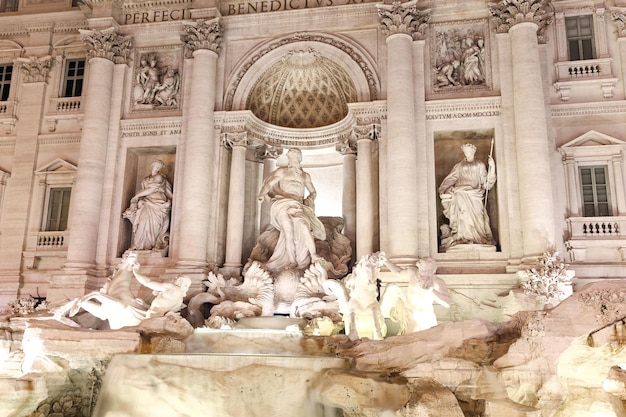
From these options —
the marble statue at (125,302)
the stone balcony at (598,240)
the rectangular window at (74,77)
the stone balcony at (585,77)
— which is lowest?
the marble statue at (125,302)

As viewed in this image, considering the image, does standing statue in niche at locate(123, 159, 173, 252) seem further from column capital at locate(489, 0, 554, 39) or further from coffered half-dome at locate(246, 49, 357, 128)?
column capital at locate(489, 0, 554, 39)

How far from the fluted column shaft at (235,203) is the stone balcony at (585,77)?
883cm

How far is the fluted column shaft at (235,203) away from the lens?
17.2 meters

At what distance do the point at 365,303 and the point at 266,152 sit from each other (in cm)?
793

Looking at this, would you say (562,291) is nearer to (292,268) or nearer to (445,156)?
(445,156)

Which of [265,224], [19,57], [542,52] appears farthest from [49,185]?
[542,52]

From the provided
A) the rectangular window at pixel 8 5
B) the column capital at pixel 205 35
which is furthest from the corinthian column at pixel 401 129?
the rectangular window at pixel 8 5

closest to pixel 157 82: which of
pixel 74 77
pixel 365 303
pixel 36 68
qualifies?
pixel 74 77

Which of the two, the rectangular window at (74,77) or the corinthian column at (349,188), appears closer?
the corinthian column at (349,188)

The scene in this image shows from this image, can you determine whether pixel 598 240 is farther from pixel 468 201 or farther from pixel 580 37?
pixel 580 37

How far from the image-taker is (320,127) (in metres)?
19.1

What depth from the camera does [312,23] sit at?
18172 millimetres

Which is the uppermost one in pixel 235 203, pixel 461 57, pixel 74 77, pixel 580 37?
pixel 580 37

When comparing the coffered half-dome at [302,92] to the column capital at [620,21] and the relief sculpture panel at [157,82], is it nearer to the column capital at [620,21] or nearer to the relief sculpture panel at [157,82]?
the relief sculpture panel at [157,82]
